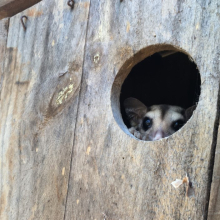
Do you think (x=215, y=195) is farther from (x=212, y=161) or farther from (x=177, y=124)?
(x=177, y=124)

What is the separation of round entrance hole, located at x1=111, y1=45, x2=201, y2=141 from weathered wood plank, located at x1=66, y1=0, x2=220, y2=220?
71 cm

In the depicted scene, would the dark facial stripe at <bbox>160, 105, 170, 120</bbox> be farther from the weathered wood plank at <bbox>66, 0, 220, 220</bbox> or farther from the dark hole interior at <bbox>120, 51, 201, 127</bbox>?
the weathered wood plank at <bbox>66, 0, 220, 220</bbox>

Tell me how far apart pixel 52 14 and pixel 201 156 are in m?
1.22

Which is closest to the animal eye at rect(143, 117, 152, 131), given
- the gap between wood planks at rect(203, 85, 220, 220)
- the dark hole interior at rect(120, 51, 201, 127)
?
the dark hole interior at rect(120, 51, 201, 127)

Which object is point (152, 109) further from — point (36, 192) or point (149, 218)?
point (149, 218)

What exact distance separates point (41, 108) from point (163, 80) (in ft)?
4.39

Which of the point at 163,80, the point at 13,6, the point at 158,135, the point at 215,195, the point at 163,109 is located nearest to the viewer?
the point at 215,195

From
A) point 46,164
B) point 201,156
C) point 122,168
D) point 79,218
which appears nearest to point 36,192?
point 46,164

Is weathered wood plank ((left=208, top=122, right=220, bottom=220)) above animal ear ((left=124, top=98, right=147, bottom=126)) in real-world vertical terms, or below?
below

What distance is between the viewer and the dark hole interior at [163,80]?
9.39 feet

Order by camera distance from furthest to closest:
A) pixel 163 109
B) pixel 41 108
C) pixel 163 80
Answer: pixel 163 80
pixel 163 109
pixel 41 108

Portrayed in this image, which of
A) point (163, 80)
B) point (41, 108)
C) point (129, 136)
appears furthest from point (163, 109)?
point (129, 136)

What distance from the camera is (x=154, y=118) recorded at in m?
2.62

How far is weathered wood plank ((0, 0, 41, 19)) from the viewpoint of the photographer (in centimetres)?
229
